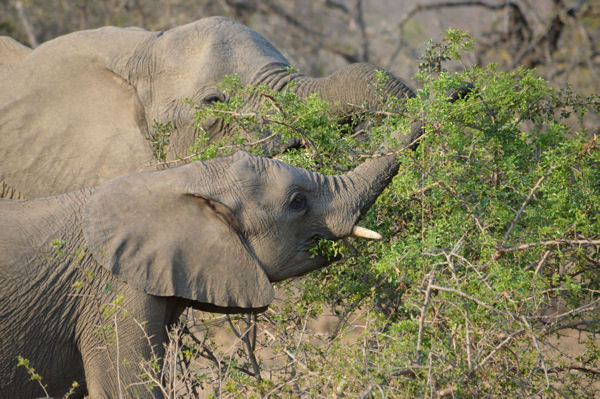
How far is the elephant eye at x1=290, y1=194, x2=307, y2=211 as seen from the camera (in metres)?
3.52

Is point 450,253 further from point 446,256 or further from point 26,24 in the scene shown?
point 26,24

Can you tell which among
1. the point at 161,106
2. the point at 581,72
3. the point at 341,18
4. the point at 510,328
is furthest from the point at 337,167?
the point at 341,18

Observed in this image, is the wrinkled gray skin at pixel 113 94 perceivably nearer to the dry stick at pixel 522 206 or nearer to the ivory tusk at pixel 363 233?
the ivory tusk at pixel 363 233

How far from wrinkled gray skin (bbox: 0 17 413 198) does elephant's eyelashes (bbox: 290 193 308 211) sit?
1294 mm

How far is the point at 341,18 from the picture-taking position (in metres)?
10.1

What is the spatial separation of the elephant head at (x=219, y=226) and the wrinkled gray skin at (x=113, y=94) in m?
1.26

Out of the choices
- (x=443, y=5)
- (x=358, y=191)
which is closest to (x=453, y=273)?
(x=358, y=191)

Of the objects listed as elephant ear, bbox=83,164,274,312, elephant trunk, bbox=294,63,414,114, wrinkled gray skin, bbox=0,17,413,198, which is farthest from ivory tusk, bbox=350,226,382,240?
wrinkled gray skin, bbox=0,17,413,198

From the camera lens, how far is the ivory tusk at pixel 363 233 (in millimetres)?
3470

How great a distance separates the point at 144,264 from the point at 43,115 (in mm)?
2198

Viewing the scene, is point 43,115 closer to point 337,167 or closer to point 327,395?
point 337,167

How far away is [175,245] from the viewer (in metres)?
3.37

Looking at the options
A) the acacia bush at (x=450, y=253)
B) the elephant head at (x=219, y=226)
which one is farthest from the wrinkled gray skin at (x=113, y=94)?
the elephant head at (x=219, y=226)

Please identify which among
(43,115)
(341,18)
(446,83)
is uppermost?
(446,83)
